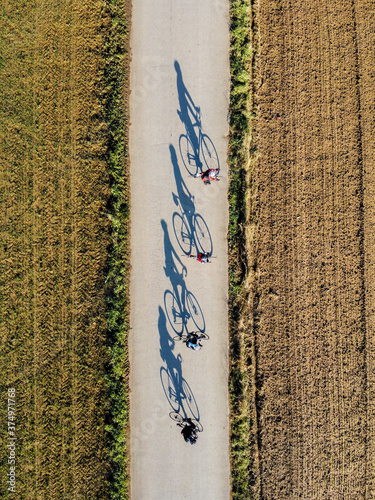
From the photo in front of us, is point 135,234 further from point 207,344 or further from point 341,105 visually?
point 341,105

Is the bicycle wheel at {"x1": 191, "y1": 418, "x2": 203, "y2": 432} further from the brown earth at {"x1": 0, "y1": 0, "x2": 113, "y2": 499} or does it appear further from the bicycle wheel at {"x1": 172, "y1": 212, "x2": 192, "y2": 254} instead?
the bicycle wheel at {"x1": 172, "y1": 212, "x2": 192, "y2": 254}

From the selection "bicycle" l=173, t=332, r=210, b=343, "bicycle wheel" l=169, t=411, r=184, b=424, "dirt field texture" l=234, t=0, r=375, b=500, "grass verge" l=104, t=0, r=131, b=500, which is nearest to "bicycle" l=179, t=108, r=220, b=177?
"dirt field texture" l=234, t=0, r=375, b=500

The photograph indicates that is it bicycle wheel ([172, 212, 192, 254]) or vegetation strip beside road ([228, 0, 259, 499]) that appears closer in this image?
vegetation strip beside road ([228, 0, 259, 499])

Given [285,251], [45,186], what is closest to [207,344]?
[285,251]

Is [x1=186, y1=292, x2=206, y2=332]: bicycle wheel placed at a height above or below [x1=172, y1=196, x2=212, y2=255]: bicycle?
below

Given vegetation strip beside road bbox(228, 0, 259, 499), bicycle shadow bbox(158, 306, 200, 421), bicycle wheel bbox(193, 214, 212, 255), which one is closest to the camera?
vegetation strip beside road bbox(228, 0, 259, 499)

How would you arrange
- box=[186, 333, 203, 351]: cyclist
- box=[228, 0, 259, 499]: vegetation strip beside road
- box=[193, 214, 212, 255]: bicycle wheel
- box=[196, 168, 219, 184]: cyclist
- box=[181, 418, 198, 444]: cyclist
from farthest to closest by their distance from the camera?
box=[193, 214, 212, 255]: bicycle wheel
box=[228, 0, 259, 499]: vegetation strip beside road
box=[196, 168, 219, 184]: cyclist
box=[186, 333, 203, 351]: cyclist
box=[181, 418, 198, 444]: cyclist

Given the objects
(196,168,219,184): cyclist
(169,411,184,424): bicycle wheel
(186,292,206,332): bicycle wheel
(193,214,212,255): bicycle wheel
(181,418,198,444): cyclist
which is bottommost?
(181,418,198,444): cyclist

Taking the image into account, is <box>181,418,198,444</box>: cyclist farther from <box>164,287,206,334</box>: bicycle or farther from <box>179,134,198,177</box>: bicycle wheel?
<box>179,134,198,177</box>: bicycle wheel
